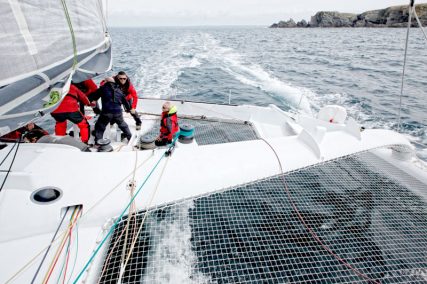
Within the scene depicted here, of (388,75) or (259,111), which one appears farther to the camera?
(388,75)

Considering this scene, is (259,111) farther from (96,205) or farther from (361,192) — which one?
(96,205)

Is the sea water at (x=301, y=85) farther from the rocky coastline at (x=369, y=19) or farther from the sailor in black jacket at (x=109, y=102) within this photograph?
the rocky coastline at (x=369, y=19)

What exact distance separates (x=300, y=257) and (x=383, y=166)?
7.25 ft

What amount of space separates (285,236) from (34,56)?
275 cm

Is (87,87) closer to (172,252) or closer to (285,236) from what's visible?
(172,252)

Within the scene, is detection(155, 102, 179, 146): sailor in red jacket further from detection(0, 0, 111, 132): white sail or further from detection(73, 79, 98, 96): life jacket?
detection(0, 0, 111, 132): white sail

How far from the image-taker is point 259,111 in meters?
6.31

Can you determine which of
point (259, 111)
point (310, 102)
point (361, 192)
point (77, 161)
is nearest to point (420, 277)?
point (361, 192)

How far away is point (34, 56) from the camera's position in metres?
1.72

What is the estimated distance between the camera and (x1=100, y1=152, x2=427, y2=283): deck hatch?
2.33m

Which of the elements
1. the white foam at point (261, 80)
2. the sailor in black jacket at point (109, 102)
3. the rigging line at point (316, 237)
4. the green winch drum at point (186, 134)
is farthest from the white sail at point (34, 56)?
the white foam at point (261, 80)

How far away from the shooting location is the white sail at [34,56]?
1.51m

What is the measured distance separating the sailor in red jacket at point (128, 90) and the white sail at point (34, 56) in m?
2.23

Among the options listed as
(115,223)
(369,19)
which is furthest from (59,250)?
(369,19)
